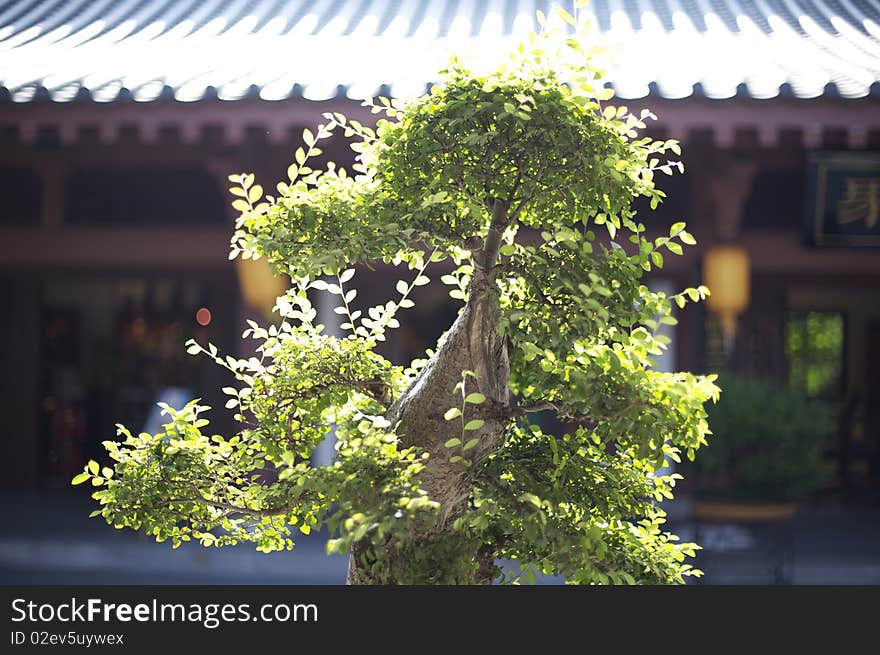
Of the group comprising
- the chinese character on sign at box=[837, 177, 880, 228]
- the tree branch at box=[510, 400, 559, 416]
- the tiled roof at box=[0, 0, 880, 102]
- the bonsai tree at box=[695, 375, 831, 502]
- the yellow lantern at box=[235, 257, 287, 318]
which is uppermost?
the tiled roof at box=[0, 0, 880, 102]

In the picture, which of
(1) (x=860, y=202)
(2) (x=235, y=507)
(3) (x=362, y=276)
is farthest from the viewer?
(3) (x=362, y=276)

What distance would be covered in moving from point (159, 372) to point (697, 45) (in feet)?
17.4

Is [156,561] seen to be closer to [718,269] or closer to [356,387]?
[718,269]

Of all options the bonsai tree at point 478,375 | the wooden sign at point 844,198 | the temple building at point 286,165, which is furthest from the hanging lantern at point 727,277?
the bonsai tree at point 478,375

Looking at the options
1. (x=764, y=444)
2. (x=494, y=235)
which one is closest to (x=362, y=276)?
(x=764, y=444)

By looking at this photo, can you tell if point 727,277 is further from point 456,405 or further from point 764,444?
point 456,405

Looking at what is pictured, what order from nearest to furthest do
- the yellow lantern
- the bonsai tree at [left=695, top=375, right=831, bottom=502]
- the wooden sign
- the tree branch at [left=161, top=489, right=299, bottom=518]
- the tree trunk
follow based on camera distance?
1. the tree trunk
2. the tree branch at [left=161, top=489, right=299, bottom=518]
3. the bonsai tree at [left=695, top=375, right=831, bottom=502]
4. the yellow lantern
5. the wooden sign

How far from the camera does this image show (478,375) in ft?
7.48

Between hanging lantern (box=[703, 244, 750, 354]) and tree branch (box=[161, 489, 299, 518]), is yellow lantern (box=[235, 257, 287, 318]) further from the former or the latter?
tree branch (box=[161, 489, 299, 518])

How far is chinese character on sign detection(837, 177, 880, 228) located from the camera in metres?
6.25

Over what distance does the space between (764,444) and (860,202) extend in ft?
5.42

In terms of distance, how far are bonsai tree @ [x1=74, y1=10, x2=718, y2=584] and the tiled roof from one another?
10.5 feet

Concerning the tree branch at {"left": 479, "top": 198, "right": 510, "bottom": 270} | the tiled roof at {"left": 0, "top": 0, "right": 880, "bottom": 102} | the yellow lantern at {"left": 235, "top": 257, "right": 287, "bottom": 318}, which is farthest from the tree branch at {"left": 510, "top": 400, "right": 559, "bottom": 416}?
the yellow lantern at {"left": 235, "top": 257, "right": 287, "bottom": 318}
